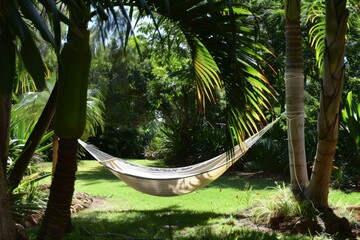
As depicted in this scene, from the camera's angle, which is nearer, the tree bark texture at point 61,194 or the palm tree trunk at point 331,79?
the tree bark texture at point 61,194

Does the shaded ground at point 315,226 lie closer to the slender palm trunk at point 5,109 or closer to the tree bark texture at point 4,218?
the slender palm trunk at point 5,109

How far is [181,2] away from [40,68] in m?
1.33

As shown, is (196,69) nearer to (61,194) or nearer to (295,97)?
(295,97)

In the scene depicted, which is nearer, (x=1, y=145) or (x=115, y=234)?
(x=1, y=145)

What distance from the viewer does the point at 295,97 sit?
4.38 m

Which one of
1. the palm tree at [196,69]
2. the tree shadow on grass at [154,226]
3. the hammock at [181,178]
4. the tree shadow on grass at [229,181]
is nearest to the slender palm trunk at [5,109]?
the palm tree at [196,69]

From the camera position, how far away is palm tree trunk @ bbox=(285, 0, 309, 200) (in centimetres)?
438

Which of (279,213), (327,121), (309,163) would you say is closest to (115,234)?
(279,213)

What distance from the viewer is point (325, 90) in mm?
3879

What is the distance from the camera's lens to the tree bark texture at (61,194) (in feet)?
6.61

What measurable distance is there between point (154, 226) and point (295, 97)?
1.80 m

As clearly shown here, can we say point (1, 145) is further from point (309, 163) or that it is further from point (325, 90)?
point (309, 163)

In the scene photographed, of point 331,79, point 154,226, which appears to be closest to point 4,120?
point 154,226

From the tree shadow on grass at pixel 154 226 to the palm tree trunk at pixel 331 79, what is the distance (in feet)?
2.78
